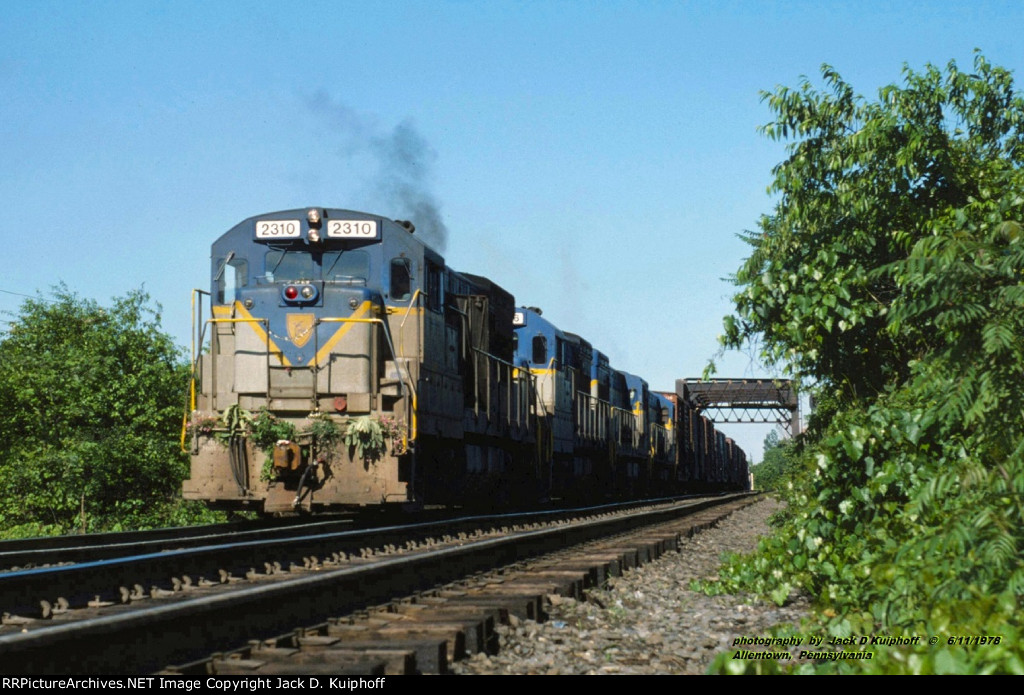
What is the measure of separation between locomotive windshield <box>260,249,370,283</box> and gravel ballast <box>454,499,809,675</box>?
591cm

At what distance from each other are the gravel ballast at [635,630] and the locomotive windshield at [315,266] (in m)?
5.91

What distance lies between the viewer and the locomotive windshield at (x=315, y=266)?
13.3m

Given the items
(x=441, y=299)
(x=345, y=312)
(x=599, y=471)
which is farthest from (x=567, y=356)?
(x=345, y=312)

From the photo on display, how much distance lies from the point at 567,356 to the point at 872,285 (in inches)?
503

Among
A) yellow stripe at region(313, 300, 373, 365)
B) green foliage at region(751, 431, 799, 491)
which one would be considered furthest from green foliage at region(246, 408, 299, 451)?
green foliage at region(751, 431, 799, 491)

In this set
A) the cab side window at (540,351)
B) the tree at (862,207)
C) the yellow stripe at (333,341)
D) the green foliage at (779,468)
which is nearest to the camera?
the tree at (862,207)

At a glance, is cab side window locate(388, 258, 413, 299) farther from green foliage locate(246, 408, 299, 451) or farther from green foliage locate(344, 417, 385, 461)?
green foliage locate(246, 408, 299, 451)

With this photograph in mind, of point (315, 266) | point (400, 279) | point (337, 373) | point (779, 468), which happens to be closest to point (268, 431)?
point (337, 373)

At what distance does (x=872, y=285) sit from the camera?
1001cm

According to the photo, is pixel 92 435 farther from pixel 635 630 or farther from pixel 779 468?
pixel 779 468

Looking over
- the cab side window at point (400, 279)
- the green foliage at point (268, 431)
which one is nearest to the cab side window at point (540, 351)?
the cab side window at point (400, 279)

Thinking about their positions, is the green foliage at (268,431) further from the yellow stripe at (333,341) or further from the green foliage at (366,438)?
the yellow stripe at (333,341)

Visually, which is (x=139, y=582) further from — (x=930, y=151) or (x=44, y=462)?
(x=44, y=462)

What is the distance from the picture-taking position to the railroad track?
4.25 meters
